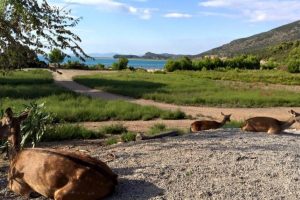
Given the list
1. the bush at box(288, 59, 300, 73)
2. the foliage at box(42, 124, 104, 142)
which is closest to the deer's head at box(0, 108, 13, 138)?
the foliage at box(42, 124, 104, 142)

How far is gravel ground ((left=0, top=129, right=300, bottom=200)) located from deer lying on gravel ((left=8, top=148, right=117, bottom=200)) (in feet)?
0.97

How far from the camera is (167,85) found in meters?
38.8

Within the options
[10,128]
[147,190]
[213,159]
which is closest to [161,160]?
[213,159]

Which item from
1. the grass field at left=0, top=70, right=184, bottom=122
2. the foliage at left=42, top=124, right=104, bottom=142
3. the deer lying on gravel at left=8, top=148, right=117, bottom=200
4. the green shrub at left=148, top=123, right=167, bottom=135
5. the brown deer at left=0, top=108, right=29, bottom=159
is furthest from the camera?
the grass field at left=0, top=70, right=184, bottom=122

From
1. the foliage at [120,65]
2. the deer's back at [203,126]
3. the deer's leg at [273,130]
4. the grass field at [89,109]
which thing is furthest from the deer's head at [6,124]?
the foliage at [120,65]

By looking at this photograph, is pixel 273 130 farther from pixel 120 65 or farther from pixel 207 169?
pixel 120 65

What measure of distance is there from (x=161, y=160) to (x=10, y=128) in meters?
2.45

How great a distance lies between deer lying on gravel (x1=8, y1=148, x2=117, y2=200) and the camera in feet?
23.5

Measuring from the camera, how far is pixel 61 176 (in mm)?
7223

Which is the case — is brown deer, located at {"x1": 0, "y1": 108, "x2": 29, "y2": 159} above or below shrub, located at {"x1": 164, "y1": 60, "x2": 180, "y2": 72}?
above

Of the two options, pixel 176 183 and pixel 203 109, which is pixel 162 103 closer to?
pixel 203 109

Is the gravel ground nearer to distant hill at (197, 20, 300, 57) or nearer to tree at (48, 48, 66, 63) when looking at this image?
tree at (48, 48, 66, 63)

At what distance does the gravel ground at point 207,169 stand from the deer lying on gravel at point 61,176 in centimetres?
30

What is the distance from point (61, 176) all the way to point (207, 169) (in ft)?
7.58
